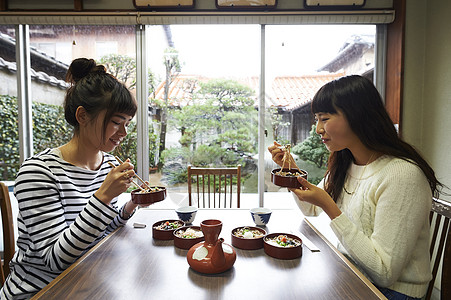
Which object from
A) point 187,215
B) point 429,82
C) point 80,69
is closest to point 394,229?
point 187,215

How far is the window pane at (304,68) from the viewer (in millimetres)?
2922

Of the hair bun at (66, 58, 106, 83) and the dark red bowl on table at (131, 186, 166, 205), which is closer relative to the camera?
the dark red bowl on table at (131, 186, 166, 205)

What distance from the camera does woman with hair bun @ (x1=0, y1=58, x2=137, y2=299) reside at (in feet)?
3.80

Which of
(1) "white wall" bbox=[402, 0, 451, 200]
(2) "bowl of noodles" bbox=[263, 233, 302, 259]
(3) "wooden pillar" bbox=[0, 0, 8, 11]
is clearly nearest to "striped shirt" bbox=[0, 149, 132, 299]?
(2) "bowl of noodles" bbox=[263, 233, 302, 259]

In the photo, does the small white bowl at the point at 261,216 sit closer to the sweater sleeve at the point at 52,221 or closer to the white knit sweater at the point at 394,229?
the white knit sweater at the point at 394,229

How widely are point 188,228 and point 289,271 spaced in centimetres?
50

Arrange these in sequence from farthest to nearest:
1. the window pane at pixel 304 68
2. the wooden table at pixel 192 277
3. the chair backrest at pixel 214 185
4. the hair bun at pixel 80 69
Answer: the window pane at pixel 304 68 → the chair backrest at pixel 214 185 → the hair bun at pixel 80 69 → the wooden table at pixel 192 277

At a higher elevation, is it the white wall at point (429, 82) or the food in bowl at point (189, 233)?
the white wall at point (429, 82)

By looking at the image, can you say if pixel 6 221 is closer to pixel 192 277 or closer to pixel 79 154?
pixel 79 154

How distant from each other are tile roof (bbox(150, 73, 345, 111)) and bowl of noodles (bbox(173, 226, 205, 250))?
1.81 metres

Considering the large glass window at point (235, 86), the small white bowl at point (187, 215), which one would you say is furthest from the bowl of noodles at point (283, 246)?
the large glass window at point (235, 86)

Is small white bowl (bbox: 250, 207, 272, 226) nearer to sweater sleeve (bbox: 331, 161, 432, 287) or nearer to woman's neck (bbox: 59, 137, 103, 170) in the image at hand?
sweater sleeve (bbox: 331, 161, 432, 287)

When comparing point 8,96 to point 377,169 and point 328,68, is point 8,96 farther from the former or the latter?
point 377,169

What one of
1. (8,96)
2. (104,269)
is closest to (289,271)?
(104,269)
